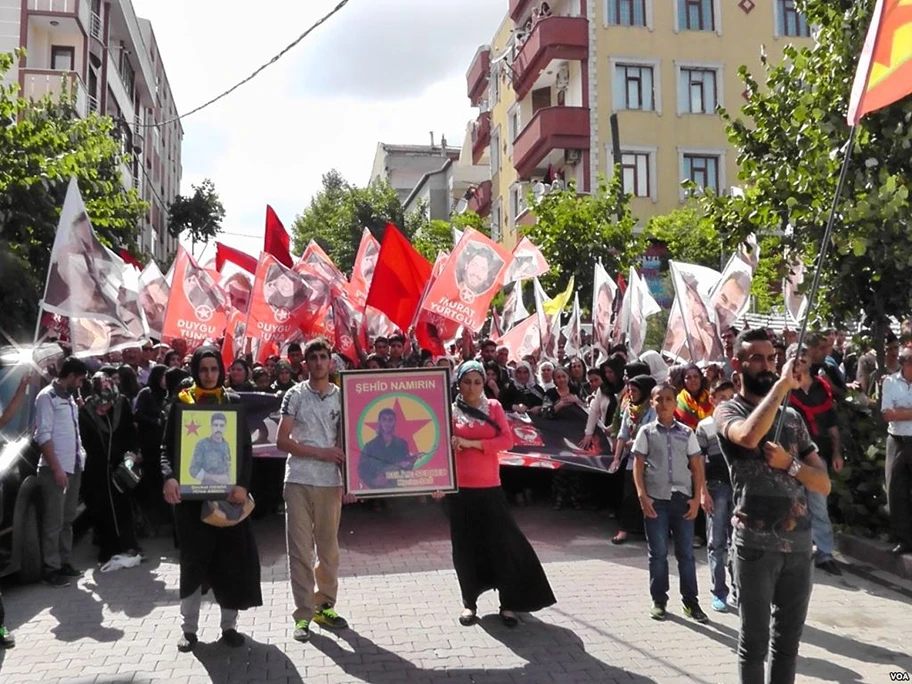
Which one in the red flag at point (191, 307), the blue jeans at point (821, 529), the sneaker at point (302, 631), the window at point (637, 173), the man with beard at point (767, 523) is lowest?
the sneaker at point (302, 631)

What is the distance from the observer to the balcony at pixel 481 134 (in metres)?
49.2

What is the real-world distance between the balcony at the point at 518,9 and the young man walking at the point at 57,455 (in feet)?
114

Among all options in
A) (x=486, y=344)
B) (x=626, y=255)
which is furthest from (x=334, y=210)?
(x=486, y=344)

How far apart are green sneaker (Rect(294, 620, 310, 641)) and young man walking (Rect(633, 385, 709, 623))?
8.07ft

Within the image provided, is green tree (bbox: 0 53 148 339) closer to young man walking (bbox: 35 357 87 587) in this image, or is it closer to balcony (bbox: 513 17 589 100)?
young man walking (bbox: 35 357 87 587)

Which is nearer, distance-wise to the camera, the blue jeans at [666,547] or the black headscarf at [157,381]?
the blue jeans at [666,547]

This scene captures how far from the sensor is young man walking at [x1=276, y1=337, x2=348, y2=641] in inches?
271

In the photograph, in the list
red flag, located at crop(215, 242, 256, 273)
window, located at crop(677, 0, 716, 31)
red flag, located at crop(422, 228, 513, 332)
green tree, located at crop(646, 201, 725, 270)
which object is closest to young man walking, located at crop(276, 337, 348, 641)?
red flag, located at crop(422, 228, 513, 332)

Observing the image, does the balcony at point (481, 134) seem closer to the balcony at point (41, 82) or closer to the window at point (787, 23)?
the window at point (787, 23)

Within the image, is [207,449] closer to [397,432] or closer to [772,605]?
[397,432]

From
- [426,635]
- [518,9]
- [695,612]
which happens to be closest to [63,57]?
[518,9]

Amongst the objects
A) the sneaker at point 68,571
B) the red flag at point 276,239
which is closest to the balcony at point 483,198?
the red flag at point 276,239

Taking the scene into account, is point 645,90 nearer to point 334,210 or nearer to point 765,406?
point 334,210

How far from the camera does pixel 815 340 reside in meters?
9.88
